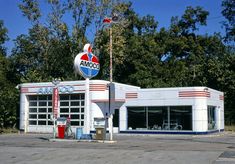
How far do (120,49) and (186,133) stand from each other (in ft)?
65.0

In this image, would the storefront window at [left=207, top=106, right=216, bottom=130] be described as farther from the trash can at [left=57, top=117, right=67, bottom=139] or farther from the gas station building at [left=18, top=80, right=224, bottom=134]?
the trash can at [left=57, top=117, right=67, bottom=139]

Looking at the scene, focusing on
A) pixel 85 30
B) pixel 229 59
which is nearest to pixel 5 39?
pixel 85 30

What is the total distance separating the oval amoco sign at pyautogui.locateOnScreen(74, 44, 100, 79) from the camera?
101ft

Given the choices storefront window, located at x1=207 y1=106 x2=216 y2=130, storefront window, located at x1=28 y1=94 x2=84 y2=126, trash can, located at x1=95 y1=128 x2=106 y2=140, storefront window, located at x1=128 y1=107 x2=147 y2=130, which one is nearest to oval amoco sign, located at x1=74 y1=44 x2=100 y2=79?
trash can, located at x1=95 y1=128 x2=106 y2=140

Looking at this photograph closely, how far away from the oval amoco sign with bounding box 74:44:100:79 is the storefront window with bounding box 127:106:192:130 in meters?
8.61

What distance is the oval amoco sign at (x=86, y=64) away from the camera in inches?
1217

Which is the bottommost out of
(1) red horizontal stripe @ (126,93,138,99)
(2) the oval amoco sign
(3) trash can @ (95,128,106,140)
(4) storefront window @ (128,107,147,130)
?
(3) trash can @ (95,128,106,140)

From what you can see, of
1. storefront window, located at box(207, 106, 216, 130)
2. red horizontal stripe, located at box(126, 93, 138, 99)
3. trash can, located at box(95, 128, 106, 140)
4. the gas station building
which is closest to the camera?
trash can, located at box(95, 128, 106, 140)

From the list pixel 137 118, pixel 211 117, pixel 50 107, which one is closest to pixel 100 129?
pixel 137 118

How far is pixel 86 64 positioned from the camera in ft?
104

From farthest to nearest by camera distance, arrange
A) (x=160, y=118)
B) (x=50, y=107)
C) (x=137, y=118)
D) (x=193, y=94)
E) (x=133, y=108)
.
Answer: (x=50, y=107), (x=133, y=108), (x=137, y=118), (x=160, y=118), (x=193, y=94)

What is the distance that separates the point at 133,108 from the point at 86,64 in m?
9.73

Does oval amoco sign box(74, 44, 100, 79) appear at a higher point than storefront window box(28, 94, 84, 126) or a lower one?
higher

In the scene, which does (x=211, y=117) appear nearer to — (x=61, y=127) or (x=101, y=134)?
(x=101, y=134)
